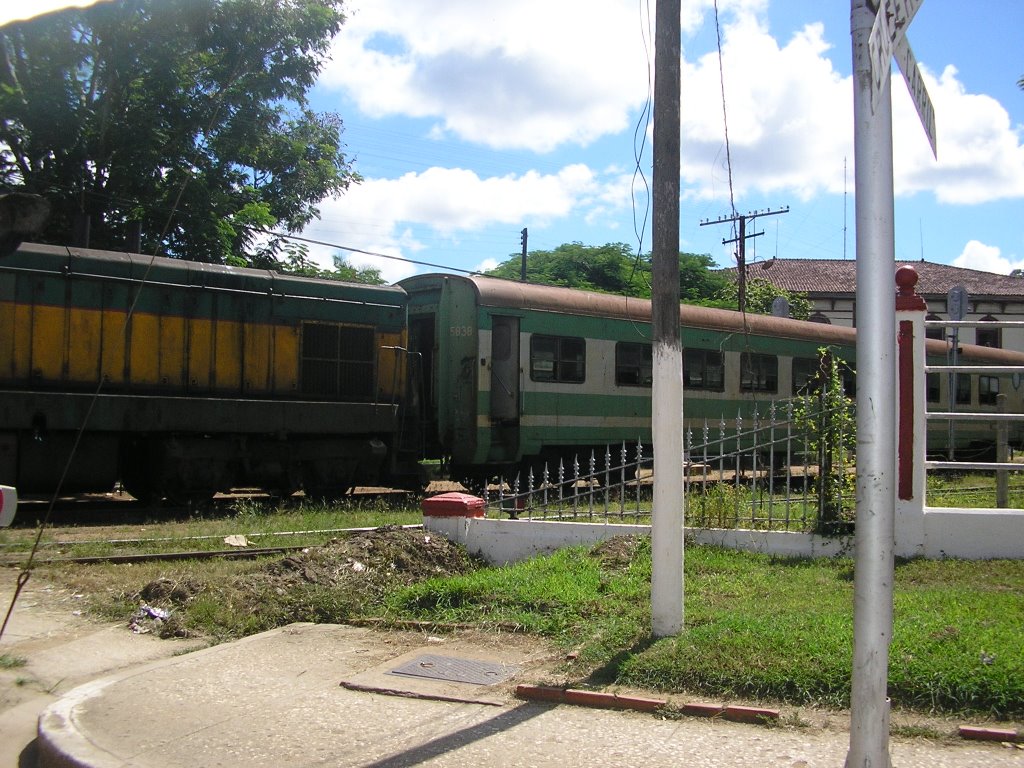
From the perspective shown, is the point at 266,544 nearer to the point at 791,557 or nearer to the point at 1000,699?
the point at 791,557

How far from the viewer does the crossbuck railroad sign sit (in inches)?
129

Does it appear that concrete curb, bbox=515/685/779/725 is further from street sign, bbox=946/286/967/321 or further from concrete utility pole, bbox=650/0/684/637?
street sign, bbox=946/286/967/321

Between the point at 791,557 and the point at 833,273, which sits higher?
the point at 833,273

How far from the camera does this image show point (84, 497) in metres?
15.6

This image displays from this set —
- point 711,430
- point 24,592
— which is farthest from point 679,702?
point 711,430

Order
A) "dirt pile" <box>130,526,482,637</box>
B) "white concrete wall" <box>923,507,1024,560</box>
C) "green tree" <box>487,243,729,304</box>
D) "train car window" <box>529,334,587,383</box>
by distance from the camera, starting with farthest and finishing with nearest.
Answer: "green tree" <box>487,243,729,304</box>
"train car window" <box>529,334,587,383</box>
"dirt pile" <box>130,526,482,637</box>
"white concrete wall" <box>923,507,1024,560</box>

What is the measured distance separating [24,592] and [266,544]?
2774mm

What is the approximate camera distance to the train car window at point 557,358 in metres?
15.3

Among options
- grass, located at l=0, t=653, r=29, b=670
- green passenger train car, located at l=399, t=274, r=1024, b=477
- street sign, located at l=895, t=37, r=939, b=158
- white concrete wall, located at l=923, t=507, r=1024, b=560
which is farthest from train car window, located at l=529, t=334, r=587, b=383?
street sign, located at l=895, t=37, r=939, b=158

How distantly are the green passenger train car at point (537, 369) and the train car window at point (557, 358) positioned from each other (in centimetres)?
2

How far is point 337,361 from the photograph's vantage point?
14844 mm

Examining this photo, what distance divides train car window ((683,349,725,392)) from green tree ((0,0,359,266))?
10.1m

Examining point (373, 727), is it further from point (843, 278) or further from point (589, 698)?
point (843, 278)

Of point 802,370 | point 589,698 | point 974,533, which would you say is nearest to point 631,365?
point 802,370
